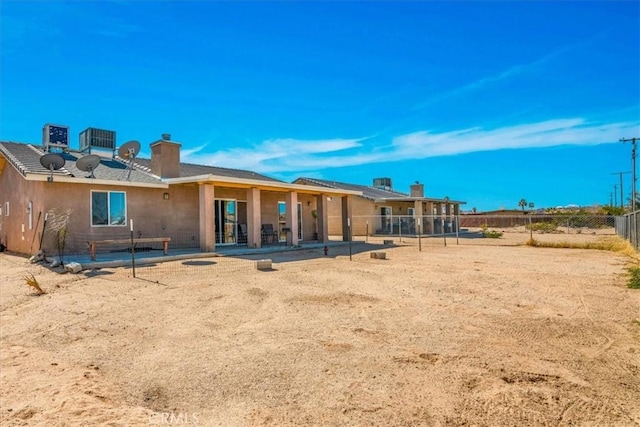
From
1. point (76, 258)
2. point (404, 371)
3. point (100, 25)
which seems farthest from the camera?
point (76, 258)

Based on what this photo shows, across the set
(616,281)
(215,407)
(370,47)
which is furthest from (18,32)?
(616,281)

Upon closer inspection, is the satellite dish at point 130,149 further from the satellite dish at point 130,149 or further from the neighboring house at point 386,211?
the neighboring house at point 386,211

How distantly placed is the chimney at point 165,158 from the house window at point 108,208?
7.64 feet

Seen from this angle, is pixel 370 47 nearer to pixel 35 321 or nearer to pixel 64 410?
pixel 35 321

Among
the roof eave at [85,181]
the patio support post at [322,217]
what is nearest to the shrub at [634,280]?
the patio support post at [322,217]

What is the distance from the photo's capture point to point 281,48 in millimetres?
14023

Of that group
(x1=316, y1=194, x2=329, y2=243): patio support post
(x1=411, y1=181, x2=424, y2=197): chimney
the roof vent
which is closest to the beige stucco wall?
(x1=316, y1=194, x2=329, y2=243): patio support post

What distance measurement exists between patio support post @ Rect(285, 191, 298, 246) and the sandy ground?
8256 mm

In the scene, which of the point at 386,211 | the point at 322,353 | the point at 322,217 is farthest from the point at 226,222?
the point at 386,211

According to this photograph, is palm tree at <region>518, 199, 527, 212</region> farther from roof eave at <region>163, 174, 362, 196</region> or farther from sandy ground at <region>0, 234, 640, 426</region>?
sandy ground at <region>0, 234, 640, 426</region>

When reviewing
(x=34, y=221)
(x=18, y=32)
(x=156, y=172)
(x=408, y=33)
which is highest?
(x=408, y=33)

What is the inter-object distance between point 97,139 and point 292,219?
9.80m

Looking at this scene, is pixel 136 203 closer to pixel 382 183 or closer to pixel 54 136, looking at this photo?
pixel 54 136

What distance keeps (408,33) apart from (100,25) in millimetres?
9104
